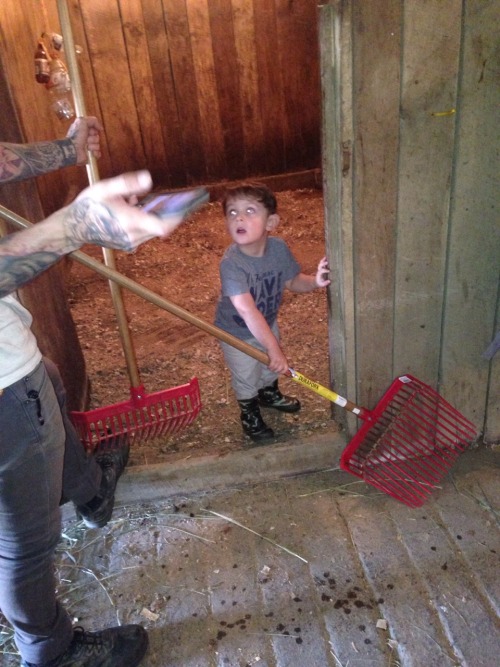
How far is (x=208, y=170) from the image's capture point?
748 cm

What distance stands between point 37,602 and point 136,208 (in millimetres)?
1139

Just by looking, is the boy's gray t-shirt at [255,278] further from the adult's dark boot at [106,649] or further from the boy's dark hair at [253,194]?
the adult's dark boot at [106,649]

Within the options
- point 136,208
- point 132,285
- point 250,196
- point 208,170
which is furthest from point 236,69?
point 136,208

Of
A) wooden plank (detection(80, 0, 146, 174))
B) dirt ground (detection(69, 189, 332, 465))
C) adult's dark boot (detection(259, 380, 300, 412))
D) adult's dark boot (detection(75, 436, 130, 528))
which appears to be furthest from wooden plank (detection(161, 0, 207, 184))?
adult's dark boot (detection(75, 436, 130, 528))

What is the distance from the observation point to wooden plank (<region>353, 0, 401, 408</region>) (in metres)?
1.87

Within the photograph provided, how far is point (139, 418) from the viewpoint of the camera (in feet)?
8.19

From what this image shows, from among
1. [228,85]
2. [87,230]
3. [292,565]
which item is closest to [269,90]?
[228,85]

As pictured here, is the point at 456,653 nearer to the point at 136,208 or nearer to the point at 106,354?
the point at 136,208

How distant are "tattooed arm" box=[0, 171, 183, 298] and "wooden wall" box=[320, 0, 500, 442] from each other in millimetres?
967

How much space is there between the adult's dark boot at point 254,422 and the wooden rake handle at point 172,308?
489mm

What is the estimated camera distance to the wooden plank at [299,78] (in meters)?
7.02

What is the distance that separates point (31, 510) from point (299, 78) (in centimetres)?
700

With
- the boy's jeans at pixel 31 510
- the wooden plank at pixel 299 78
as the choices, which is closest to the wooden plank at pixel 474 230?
the boy's jeans at pixel 31 510

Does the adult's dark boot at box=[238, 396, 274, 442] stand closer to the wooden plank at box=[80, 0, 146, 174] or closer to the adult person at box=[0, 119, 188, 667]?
the adult person at box=[0, 119, 188, 667]
